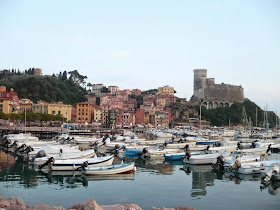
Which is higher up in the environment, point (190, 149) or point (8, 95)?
point (8, 95)

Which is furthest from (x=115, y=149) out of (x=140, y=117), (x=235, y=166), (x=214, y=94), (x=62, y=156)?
(x=214, y=94)

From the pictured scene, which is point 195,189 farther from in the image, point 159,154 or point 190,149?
point 190,149

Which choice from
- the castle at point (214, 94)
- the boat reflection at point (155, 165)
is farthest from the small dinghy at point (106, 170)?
the castle at point (214, 94)

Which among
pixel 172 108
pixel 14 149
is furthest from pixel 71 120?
pixel 14 149

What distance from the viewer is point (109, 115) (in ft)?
296

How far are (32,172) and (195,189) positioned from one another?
11997mm

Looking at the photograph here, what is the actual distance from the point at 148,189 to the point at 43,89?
3949 inches

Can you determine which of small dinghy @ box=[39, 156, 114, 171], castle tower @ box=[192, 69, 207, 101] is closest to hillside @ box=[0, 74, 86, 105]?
castle tower @ box=[192, 69, 207, 101]

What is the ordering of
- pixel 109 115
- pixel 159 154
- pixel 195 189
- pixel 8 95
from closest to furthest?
pixel 195 189 < pixel 159 154 < pixel 8 95 < pixel 109 115

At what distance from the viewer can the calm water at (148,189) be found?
615 inches

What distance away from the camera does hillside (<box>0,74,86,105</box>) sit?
107562 millimetres

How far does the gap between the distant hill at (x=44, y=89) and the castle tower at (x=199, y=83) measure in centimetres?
4899

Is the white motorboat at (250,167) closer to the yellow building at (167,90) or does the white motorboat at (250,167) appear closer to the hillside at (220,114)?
the hillside at (220,114)

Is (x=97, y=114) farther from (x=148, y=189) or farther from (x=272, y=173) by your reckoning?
(x=272, y=173)
